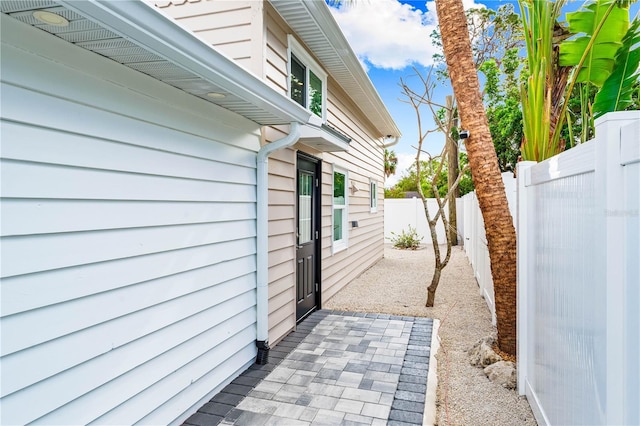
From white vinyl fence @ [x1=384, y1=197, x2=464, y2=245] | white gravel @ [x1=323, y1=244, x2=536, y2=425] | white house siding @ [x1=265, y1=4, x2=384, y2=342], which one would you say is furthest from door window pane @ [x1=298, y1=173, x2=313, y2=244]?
white vinyl fence @ [x1=384, y1=197, x2=464, y2=245]

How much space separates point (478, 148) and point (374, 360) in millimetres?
2360

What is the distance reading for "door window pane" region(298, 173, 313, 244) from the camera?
5191 millimetres

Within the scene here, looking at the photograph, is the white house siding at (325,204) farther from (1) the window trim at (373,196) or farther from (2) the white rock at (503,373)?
(2) the white rock at (503,373)

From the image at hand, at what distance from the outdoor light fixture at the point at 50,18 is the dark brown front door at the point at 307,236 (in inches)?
137

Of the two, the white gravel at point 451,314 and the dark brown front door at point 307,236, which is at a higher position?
the dark brown front door at point 307,236

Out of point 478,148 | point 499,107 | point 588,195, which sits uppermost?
point 499,107

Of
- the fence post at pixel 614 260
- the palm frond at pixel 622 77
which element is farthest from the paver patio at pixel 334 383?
the palm frond at pixel 622 77

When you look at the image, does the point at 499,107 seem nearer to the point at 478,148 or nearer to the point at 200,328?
the point at 478,148

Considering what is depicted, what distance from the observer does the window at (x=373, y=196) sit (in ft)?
33.0

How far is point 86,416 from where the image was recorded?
200 centimetres

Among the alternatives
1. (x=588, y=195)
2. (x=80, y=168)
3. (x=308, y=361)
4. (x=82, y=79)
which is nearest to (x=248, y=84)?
(x=82, y=79)

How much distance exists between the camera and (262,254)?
12.5ft

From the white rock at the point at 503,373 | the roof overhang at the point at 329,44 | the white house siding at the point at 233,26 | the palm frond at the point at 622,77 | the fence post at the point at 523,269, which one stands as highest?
the roof overhang at the point at 329,44

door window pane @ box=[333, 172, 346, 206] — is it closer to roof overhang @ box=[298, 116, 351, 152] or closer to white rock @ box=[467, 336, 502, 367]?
roof overhang @ box=[298, 116, 351, 152]
